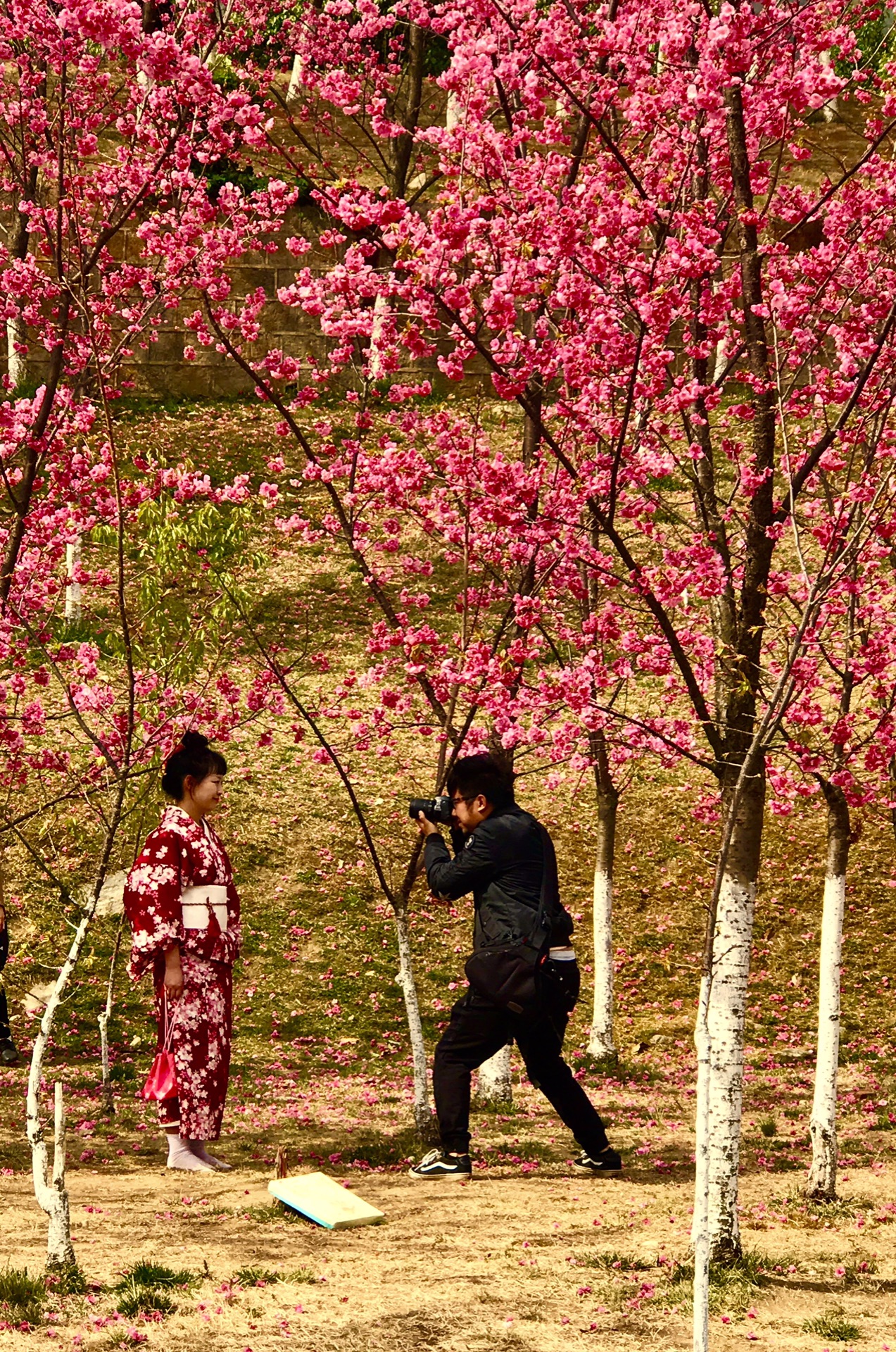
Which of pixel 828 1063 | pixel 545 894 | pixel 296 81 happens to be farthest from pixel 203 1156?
pixel 296 81

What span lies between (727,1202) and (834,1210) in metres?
1.66

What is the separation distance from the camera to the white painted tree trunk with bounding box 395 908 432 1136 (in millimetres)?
7902

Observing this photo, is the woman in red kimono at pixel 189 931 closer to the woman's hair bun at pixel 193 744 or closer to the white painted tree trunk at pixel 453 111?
the woman's hair bun at pixel 193 744

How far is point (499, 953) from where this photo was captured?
6.65m

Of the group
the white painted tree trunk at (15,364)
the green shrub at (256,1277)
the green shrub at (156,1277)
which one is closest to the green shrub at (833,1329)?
the green shrub at (256,1277)

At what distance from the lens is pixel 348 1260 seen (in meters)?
5.80

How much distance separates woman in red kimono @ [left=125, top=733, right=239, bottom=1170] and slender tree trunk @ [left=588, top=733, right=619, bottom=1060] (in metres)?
4.97

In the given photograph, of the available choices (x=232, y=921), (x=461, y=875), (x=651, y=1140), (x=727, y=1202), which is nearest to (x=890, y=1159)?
(x=651, y=1140)

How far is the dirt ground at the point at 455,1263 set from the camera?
5.06 m

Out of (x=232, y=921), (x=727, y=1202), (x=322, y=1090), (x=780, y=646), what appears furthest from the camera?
(x=780, y=646)

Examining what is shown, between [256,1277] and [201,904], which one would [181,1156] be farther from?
[256,1277]

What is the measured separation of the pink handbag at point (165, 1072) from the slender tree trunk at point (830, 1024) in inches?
134

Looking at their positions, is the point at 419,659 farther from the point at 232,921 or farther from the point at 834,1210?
the point at 834,1210

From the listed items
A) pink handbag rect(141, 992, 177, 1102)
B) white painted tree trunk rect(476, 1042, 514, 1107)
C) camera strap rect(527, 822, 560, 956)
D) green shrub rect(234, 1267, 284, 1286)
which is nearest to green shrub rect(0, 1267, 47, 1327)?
green shrub rect(234, 1267, 284, 1286)
